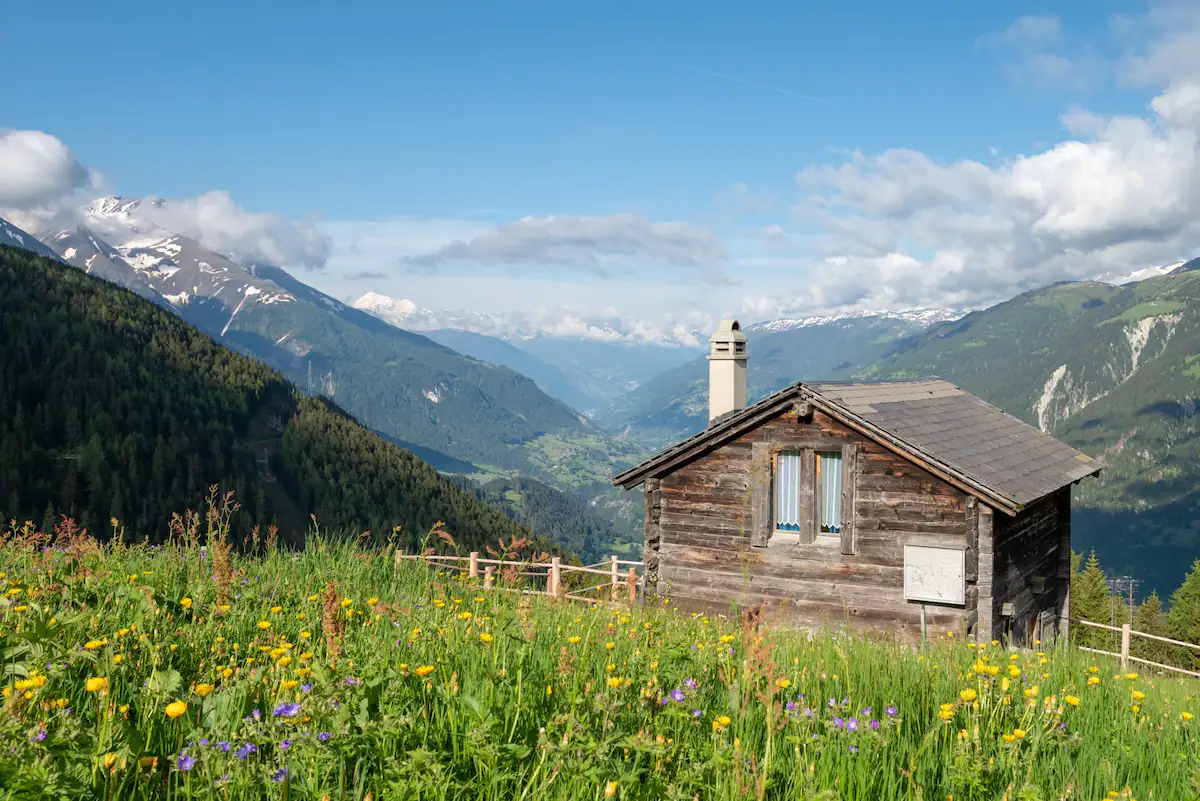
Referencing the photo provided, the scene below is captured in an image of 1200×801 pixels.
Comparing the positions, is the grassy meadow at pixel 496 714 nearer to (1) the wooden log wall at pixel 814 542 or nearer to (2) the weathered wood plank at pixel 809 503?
(1) the wooden log wall at pixel 814 542

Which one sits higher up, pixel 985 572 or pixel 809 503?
pixel 809 503

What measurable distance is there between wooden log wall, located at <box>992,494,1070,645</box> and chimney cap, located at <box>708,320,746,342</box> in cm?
772

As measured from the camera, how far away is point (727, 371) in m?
20.9

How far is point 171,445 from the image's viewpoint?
116 meters

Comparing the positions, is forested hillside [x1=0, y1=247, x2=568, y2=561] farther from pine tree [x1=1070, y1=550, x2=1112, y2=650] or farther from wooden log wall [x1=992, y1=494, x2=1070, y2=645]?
wooden log wall [x1=992, y1=494, x2=1070, y2=645]

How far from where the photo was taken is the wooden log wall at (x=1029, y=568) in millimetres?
16922

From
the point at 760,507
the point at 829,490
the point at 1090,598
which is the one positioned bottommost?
the point at 1090,598

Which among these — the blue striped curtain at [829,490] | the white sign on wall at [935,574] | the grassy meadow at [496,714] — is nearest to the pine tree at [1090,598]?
the white sign on wall at [935,574]

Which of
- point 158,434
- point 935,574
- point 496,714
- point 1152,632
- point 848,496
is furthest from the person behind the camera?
point 158,434

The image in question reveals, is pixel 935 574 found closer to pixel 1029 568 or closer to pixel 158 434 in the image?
pixel 1029 568

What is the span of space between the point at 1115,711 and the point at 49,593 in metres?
6.82

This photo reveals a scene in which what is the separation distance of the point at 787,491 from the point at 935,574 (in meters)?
3.31

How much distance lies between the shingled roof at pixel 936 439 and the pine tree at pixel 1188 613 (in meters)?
62.6

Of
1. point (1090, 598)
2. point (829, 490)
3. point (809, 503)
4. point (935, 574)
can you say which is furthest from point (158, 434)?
point (935, 574)
